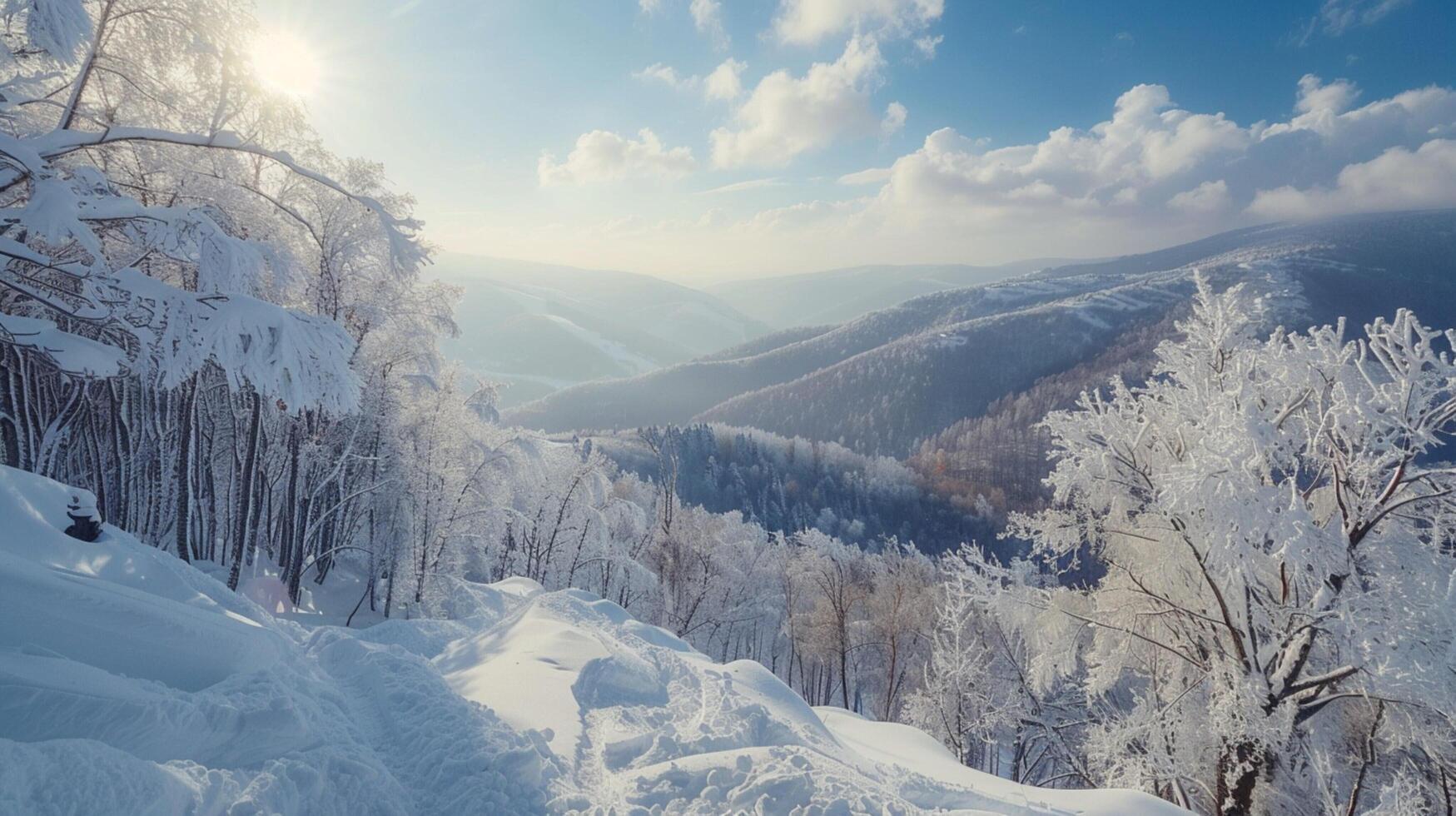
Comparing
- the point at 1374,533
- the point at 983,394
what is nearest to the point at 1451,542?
the point at 1374,533

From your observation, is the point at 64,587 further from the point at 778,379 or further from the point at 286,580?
the point at 778,379

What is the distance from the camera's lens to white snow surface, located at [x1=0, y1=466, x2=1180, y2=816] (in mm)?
2986

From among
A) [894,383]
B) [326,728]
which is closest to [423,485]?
[326,728]

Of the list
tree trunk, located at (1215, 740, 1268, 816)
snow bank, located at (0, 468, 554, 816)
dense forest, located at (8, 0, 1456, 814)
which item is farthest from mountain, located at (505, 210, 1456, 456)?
snow bank, located at (0, 468, 554, 816)

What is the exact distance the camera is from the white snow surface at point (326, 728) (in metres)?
2.99

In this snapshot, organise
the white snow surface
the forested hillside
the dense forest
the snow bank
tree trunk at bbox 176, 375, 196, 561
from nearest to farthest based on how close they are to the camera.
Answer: the snow bank
the white snow surface
the dense forest
tree trunk at bbox 176, 375, 196, 561
the forested hillside

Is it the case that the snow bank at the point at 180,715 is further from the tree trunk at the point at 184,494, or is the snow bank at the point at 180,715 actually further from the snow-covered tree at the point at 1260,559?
the snow-covered tree at the point at 1260,559

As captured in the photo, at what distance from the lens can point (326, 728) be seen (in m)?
4.03

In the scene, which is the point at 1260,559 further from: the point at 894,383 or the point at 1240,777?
the point at 894,383

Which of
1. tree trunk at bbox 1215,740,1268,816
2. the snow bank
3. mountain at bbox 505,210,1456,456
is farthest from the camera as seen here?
mountain at bbox 505,210,1456,456

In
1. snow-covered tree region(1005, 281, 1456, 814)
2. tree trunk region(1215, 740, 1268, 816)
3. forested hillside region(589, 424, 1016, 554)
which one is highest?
snow-covered tree region(1005, 281, 1456, 814)

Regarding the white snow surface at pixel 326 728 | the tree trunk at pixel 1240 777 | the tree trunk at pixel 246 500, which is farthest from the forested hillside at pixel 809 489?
the white snow surface at pixel 326 728

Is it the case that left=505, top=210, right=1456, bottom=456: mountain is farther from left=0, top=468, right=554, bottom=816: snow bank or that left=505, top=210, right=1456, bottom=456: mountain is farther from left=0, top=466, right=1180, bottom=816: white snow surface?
left=0, top=468, right=554, bottom=816: snow bank

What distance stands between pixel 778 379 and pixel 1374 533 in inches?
7446
